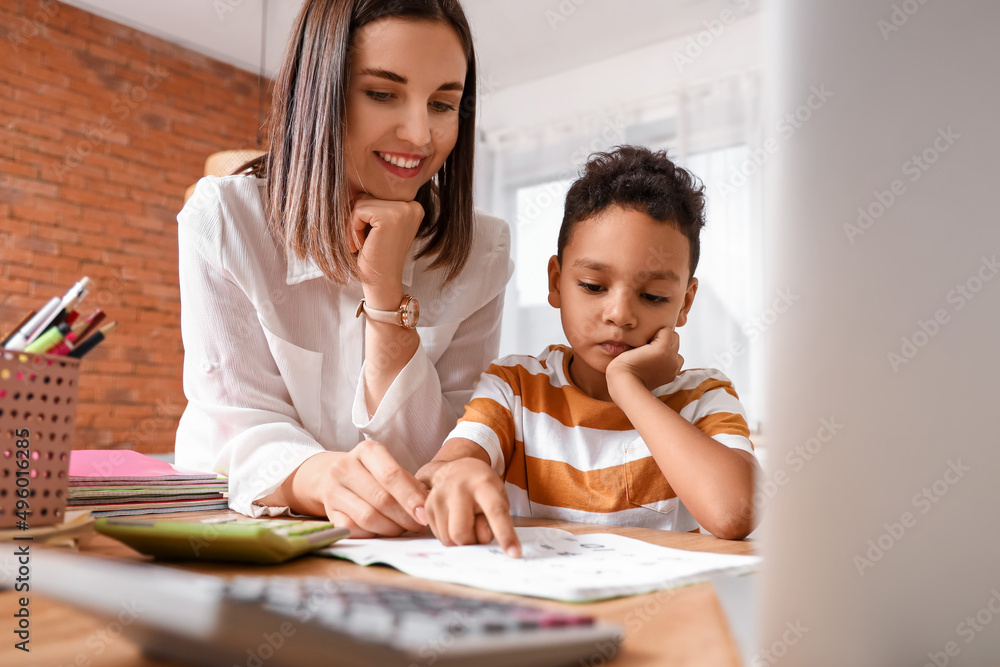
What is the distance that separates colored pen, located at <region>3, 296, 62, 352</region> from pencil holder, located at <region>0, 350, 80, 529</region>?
3 cm

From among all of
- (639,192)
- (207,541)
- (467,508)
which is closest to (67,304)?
(207,541)

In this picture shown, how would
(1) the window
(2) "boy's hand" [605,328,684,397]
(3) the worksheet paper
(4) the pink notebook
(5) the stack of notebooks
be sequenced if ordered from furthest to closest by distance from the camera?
1. (1) the window
2. (2) "boy's hand" [605,328,684,397]
3. (4) the pink notebook
4. (5) the stack of notebooks
5. (3) the worksheet paper

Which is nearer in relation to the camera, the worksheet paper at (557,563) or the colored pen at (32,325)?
the worksheet paper at (557,563)

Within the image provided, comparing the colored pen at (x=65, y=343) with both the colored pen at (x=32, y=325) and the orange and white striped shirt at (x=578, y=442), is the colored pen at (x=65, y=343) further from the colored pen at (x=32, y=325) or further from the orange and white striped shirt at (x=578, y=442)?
the orange and white striped shirt at (x=578, y=442)

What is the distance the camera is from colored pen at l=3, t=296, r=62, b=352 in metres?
0.53

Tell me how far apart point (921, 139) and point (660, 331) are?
0.81m

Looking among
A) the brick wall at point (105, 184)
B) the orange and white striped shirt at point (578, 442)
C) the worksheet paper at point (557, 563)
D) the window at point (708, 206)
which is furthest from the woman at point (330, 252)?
the brick wall at point (105, 184)

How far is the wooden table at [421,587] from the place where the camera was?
0.29m

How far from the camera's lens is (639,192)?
3.66 feet

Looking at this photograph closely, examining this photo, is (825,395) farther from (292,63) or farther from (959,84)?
(292,63)

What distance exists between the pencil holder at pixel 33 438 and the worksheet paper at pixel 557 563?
0.20 metres

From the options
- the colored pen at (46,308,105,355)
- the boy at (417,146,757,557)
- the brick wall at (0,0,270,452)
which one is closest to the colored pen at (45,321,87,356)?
the colored pen at (46,308,105,355)

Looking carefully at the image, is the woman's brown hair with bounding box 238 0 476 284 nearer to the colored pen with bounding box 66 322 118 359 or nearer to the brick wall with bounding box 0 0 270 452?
the colored pen with bounding box 66 322 118 359

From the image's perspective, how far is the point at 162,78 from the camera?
15.2 feet
